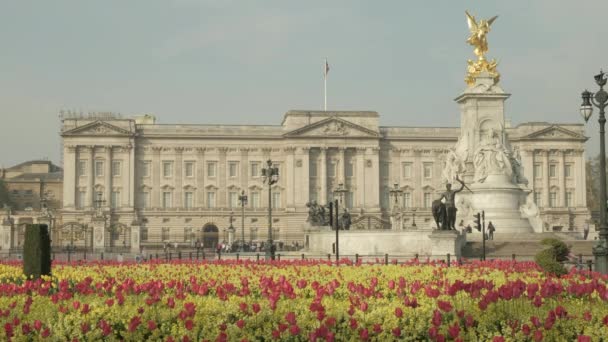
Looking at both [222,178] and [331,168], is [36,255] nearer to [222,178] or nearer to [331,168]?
[222,178]

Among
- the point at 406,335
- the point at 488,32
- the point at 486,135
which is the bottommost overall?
the point at 406,335

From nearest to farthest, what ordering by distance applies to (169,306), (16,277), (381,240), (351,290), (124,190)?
(169,306)
(351,290)
(16,277)
(381,240)
(124,190)

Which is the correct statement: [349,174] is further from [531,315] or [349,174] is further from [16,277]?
[531,315]

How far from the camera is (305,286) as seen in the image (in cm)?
1509

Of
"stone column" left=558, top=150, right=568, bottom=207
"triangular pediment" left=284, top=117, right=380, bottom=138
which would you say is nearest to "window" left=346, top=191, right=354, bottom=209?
"triangular pediment" left=284, top=117, right=380, bottom=138

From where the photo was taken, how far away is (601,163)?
76.0ft

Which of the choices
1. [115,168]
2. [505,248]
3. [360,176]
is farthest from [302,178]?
[505,248]

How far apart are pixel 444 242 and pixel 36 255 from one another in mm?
21504

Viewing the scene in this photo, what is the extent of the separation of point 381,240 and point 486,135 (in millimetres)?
11989

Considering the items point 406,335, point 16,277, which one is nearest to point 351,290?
point 406,335

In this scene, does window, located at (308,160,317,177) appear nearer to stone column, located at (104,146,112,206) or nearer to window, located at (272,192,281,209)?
window, located at (272,192,281,209)

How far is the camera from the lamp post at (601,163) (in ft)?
73.8

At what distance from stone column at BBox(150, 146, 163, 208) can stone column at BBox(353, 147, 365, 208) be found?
23636mm

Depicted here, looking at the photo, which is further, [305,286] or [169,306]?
[305,286]
